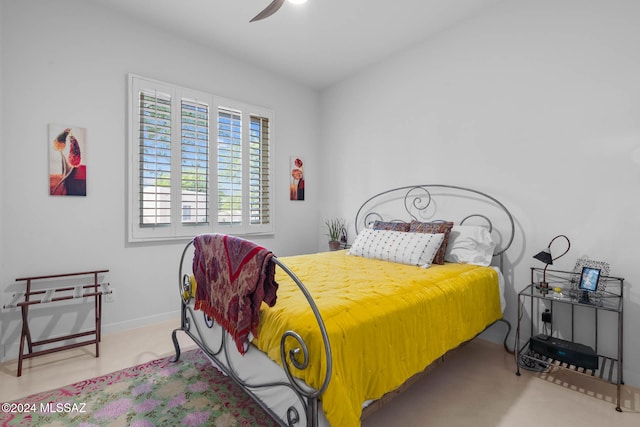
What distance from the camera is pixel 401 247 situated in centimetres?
264

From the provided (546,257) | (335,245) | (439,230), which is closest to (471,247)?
(439,230)

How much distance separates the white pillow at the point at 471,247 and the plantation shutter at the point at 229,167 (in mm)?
2398

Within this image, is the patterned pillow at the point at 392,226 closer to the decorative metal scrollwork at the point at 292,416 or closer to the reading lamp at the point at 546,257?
the reading lamp at the point at 546,257

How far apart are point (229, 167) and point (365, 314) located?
2.74 m

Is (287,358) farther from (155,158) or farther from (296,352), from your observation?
(155,158)

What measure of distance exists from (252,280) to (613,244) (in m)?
2.50

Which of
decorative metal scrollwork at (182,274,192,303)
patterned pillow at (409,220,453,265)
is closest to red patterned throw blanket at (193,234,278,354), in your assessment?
decorative metal scrollwork at (182,274,192,303)

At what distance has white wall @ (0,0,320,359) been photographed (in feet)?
7.94

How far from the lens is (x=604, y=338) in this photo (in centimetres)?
219

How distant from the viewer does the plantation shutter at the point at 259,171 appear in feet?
12.6

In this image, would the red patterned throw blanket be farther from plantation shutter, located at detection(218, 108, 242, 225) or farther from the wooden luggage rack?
plantation shutter, located at detection(218, 108, 242, 225)

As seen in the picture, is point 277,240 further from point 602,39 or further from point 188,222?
point 602,39

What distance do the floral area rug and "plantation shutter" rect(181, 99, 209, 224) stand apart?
1.64m

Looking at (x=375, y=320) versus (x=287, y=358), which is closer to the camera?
(x=287, y=358)
